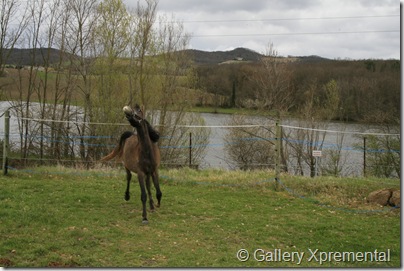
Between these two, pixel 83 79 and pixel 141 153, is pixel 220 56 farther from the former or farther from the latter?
pixel 141 153

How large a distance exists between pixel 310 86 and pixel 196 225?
26531 millimetres

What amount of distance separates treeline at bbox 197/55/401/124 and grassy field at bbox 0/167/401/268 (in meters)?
16.9

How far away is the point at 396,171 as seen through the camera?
19.5m

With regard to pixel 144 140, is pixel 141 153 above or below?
below

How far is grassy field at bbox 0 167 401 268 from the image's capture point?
5590 millimetres

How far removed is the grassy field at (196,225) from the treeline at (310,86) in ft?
55.4

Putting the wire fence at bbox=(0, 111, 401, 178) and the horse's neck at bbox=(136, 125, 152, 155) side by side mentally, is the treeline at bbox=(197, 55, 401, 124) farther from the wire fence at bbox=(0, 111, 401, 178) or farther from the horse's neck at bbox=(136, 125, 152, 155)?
the horse's neck at bbox=(136, 125, 152, 155)

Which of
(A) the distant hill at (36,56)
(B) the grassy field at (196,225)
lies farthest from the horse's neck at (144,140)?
(A) the distant hill at (36,56)

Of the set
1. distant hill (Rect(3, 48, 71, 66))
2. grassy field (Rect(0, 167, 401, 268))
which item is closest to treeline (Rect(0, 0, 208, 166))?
distant hill (Rect(3, 48, 71, 66))

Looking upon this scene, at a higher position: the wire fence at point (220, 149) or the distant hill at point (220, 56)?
the distant hill at point (220, 56)

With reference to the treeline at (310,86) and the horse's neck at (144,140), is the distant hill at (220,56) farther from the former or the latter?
the horse's neck at (144,140)

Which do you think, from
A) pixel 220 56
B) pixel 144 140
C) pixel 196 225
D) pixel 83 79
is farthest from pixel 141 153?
pixel 220 56

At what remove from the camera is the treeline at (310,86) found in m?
28.2

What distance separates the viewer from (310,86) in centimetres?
→ 3169
